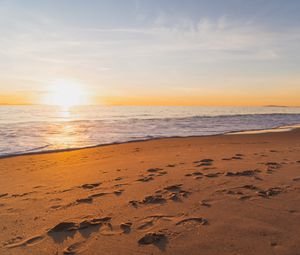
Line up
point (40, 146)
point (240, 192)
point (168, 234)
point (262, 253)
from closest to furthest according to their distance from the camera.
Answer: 1. point (262, 253)
2. point (168, 234)
3. point (240, 192)
4. point (40, 146)

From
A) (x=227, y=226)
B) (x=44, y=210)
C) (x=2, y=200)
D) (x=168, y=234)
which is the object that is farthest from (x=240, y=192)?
(x=2, y=200)

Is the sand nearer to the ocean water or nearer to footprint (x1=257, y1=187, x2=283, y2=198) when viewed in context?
footprint (x1=257, y1=187, x2=283, y2=198)

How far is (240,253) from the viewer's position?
272 cm

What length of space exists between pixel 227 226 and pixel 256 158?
4.66m

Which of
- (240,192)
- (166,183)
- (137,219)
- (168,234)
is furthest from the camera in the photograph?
(166,183)

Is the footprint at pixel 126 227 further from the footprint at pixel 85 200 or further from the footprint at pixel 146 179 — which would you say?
the footprint at pixel 146 179

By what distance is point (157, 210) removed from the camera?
388cm

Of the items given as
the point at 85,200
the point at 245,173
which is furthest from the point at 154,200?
the point at 245,173

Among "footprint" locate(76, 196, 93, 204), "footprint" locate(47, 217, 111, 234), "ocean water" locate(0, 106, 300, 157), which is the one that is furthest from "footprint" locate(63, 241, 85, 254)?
"ocean water" locate(0, 106, 300, 157)

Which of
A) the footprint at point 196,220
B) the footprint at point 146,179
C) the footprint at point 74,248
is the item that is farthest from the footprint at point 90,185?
the footprint at point 196,220

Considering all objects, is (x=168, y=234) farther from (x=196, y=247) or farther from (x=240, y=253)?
(x=240, y=253)

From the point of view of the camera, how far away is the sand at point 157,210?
117 inches

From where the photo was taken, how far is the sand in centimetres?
297

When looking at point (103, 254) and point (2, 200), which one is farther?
point (2, 200)
